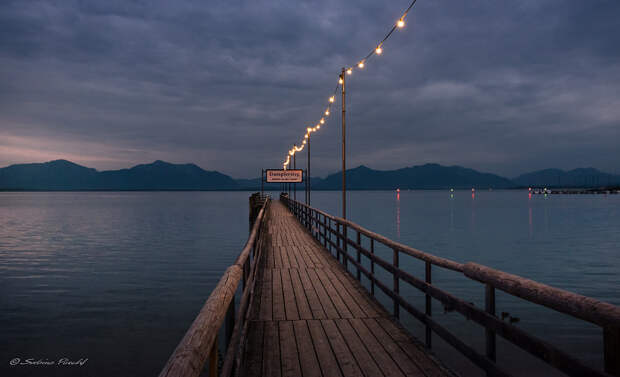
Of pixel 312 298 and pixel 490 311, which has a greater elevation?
pixel 490 311

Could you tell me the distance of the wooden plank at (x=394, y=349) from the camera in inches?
164

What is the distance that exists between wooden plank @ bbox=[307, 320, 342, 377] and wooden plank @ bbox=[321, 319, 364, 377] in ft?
0.17

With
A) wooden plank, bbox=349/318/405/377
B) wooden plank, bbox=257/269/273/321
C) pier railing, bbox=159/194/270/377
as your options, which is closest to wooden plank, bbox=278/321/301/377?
wooden plank, bbox=257/269/273/321

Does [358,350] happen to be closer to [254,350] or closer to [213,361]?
[254,350]

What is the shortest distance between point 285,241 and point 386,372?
11684mm

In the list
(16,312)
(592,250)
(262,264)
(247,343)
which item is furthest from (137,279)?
(592,250)

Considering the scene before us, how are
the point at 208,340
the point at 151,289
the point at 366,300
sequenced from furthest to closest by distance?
1. the point at 151,289
2. the point at 366,300
3. the point at 208,340

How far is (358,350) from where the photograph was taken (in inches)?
185

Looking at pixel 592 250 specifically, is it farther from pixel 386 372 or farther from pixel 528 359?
pixel 386 372

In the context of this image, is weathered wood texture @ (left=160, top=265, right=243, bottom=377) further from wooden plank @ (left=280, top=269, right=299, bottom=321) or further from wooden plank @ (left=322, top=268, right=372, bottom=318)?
wooden plank @ (left=322, top=268, right=372, bottom=318)

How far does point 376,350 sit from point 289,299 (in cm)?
267

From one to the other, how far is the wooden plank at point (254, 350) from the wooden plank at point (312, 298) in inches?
38.0

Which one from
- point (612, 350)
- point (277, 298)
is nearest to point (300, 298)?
point (277, 298)

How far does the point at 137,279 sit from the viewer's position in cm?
1778
